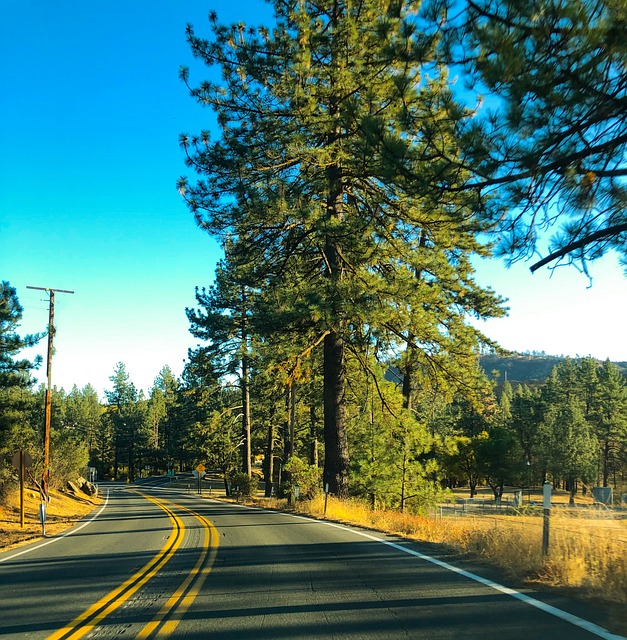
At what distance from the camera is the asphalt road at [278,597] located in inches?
210

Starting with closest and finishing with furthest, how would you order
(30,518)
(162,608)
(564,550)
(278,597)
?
(162,608), (278,597), (564,550), (30,518)

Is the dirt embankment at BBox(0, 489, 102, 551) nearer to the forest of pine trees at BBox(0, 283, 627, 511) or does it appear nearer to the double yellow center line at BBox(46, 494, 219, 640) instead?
the forest of pine trees at BBox(0, 283, 627, 511)

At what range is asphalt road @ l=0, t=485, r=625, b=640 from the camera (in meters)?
5.34

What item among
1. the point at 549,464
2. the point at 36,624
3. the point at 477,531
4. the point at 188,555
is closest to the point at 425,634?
the point at 36,624

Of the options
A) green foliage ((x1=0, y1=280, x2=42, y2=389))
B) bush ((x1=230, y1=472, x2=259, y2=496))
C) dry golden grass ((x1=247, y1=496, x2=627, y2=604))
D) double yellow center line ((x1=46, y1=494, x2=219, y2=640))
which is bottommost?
bush ((x1=230, y1=472, x2=259, y2=496))

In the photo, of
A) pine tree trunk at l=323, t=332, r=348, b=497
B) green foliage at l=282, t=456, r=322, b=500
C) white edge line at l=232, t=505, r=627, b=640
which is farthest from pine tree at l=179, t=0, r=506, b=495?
white edge line at l=232, t=505, r=627, b=640

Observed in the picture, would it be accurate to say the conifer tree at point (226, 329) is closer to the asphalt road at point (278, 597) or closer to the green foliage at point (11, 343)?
the green foliage at point (11, 343)

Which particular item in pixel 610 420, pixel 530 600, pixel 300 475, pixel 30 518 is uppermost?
pixel 530 600

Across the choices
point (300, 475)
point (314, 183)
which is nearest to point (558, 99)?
point (314, 183)

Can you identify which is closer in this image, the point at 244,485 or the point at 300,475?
the point at 300,475

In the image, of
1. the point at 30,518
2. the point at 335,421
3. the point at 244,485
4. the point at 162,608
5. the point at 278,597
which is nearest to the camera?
the point at 162,608

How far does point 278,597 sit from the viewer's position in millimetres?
6629

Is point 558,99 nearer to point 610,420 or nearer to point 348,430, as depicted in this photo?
point 348,430

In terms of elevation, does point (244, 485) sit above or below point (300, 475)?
below
